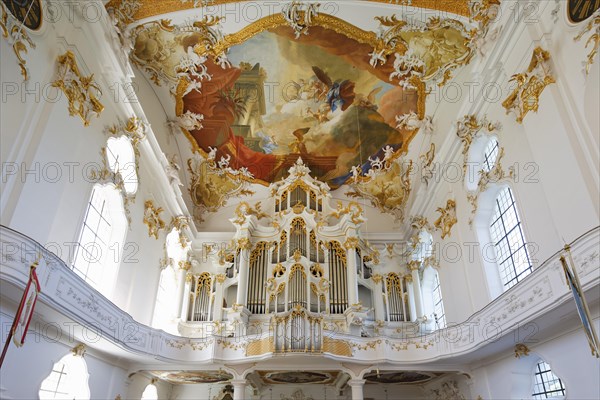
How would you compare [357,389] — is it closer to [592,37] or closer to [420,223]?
[420,223]

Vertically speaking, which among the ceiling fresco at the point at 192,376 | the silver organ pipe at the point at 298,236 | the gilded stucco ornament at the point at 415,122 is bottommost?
the ceiling fresco at the point at 192,376

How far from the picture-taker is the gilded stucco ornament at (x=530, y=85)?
9.34 m

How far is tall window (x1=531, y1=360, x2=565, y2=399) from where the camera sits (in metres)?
10.1

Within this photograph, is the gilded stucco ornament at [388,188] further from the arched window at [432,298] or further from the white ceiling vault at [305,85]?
the arched window at [432,298]

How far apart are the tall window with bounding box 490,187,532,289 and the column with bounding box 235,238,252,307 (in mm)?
8593

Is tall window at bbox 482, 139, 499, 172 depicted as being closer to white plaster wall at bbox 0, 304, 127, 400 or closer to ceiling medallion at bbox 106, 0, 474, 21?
ceiling medallion at bbox 106, 0, 474, 21

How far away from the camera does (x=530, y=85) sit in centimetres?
986

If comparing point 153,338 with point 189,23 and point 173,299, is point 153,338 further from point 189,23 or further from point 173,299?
point 189,23

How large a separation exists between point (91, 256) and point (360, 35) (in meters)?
10.9

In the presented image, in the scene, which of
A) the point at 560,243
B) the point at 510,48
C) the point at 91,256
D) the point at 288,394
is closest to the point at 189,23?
the point at 91,256

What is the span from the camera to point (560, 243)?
28.7 ft

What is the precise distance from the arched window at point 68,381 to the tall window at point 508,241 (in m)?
11.4

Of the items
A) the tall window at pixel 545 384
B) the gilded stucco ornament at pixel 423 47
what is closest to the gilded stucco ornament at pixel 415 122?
the gilded stucco ornament at pixel 423 47

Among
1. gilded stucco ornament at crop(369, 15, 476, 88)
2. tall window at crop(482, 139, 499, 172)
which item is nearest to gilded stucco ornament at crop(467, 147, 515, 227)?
tall window at crop(482, 139, 499, 172)
